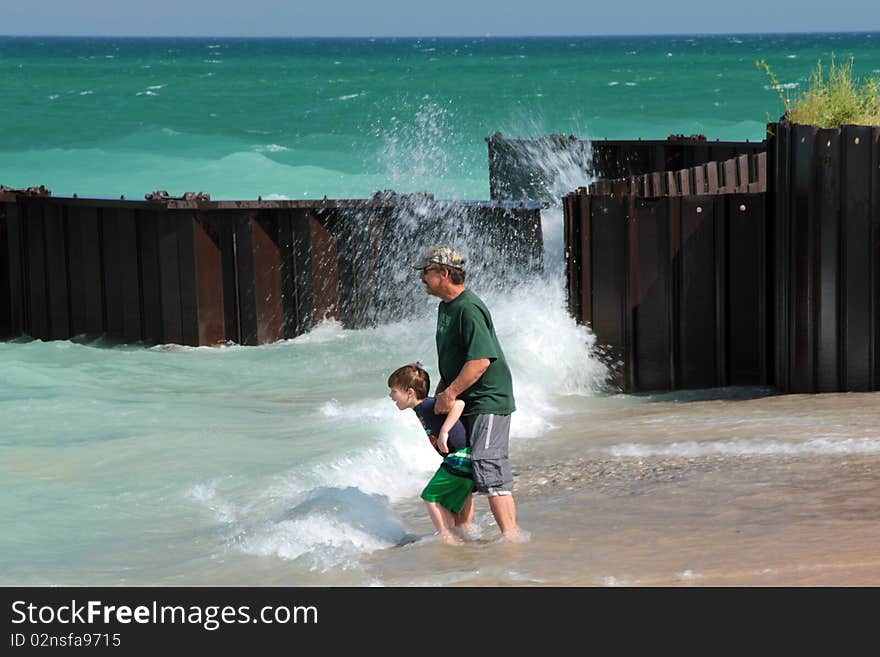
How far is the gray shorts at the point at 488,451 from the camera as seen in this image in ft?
22.8

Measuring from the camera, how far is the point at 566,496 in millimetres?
8180

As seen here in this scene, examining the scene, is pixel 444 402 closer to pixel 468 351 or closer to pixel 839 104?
pixel 468 351

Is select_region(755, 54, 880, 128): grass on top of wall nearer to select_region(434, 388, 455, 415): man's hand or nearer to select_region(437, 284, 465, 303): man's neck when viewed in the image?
select_region(437, 284, 465, 303): man's neck

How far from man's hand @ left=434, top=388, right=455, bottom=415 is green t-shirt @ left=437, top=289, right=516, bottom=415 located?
11cm

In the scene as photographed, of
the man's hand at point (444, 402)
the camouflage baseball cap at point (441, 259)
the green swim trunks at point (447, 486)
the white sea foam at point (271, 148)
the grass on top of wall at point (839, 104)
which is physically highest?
the white sea foam at point (271, 148)

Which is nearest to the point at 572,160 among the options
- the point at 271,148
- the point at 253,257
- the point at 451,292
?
the point at 253,257

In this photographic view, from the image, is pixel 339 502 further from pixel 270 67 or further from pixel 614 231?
pixel 270 67

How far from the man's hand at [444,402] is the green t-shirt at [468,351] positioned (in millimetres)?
114

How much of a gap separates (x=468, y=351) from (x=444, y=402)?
0.30 m

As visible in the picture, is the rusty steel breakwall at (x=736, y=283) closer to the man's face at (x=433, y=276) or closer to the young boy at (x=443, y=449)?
the young boy at (x=443, y=449)

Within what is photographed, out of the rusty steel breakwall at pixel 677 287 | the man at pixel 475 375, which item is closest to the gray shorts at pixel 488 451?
the man at pixel 475 375

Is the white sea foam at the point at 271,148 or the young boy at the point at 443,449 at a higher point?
the white sea foam at the point at 271,148

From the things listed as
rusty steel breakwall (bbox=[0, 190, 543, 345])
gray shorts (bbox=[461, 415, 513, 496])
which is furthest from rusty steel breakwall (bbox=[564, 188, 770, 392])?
gray shorts (bbox=[461, 415, 513, 496])

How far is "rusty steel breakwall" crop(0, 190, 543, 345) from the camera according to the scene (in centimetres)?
1371
